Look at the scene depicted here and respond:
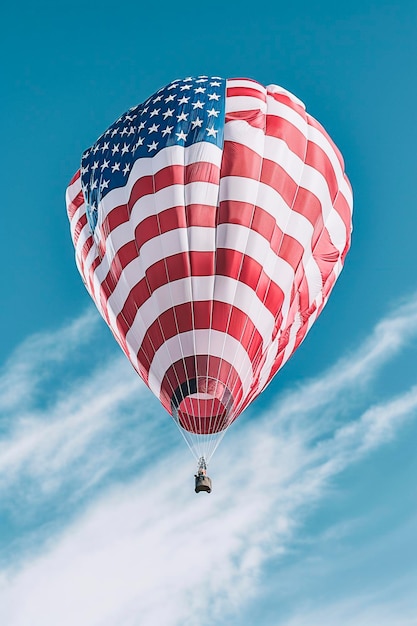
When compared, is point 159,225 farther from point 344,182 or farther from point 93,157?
point 344,182

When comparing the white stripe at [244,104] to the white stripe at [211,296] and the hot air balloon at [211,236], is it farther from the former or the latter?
the white stripe at [211,296]

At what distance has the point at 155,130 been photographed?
14969 mm

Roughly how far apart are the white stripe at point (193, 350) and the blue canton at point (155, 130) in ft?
9.00

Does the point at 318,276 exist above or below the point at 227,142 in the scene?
below

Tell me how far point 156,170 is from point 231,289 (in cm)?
227

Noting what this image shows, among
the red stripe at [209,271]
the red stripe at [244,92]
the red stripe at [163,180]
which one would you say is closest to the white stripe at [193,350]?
the red stripe at [209,271]

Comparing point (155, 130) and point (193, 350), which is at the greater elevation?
point (155, 130)

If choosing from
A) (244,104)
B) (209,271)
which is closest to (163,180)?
(209,271)

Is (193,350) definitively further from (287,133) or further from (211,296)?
(287,133)

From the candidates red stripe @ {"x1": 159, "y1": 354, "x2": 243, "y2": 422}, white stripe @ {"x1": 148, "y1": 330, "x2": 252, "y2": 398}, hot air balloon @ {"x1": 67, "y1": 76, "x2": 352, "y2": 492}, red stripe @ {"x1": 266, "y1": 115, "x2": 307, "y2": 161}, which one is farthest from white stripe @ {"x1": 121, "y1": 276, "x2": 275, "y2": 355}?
red stripe @ {"x1": 266, "y1": 115, "x2": 307, "y2": 161}

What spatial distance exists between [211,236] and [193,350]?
1.70 metres

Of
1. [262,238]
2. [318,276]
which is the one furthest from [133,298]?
[318,276]

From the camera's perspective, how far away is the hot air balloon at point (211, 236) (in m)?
13.6

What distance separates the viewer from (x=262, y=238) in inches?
553
